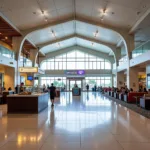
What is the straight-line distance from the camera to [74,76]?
4084 cm

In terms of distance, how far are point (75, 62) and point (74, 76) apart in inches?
105

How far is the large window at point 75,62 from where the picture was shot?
133 ft

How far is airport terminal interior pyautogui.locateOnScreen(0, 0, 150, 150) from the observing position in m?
5.55

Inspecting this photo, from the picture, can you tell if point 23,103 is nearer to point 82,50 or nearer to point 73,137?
point 73,137

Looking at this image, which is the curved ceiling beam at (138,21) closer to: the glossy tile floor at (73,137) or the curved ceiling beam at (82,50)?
the glossy tile floor at (73,137)

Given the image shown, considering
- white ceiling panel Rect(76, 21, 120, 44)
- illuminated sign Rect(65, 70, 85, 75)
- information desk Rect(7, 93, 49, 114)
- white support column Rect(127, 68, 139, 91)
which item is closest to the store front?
illuminated sign Rect(65, 70, 85, 75)

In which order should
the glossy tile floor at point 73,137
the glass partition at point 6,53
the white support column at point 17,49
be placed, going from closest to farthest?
the glossy tile floor at point 73,137 → the glass partition at point 6,53 → the white support column at point 17,49

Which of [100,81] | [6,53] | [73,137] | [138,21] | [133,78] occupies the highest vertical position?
[138,21]

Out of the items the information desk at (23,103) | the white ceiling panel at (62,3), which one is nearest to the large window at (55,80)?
the white ceiling panel at (62,3)

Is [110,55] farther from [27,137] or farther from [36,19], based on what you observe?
[27,137]

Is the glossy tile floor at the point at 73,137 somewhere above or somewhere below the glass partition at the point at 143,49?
below

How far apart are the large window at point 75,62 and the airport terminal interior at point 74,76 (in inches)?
7.3

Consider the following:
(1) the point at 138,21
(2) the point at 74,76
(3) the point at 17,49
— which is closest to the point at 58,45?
(2) the point at 74,76

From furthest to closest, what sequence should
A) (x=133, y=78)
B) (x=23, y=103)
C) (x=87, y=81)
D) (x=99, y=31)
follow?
(x=87, y=81)
(x=99, y=31)
(x=133, y=78)
(x=23, y=103)
